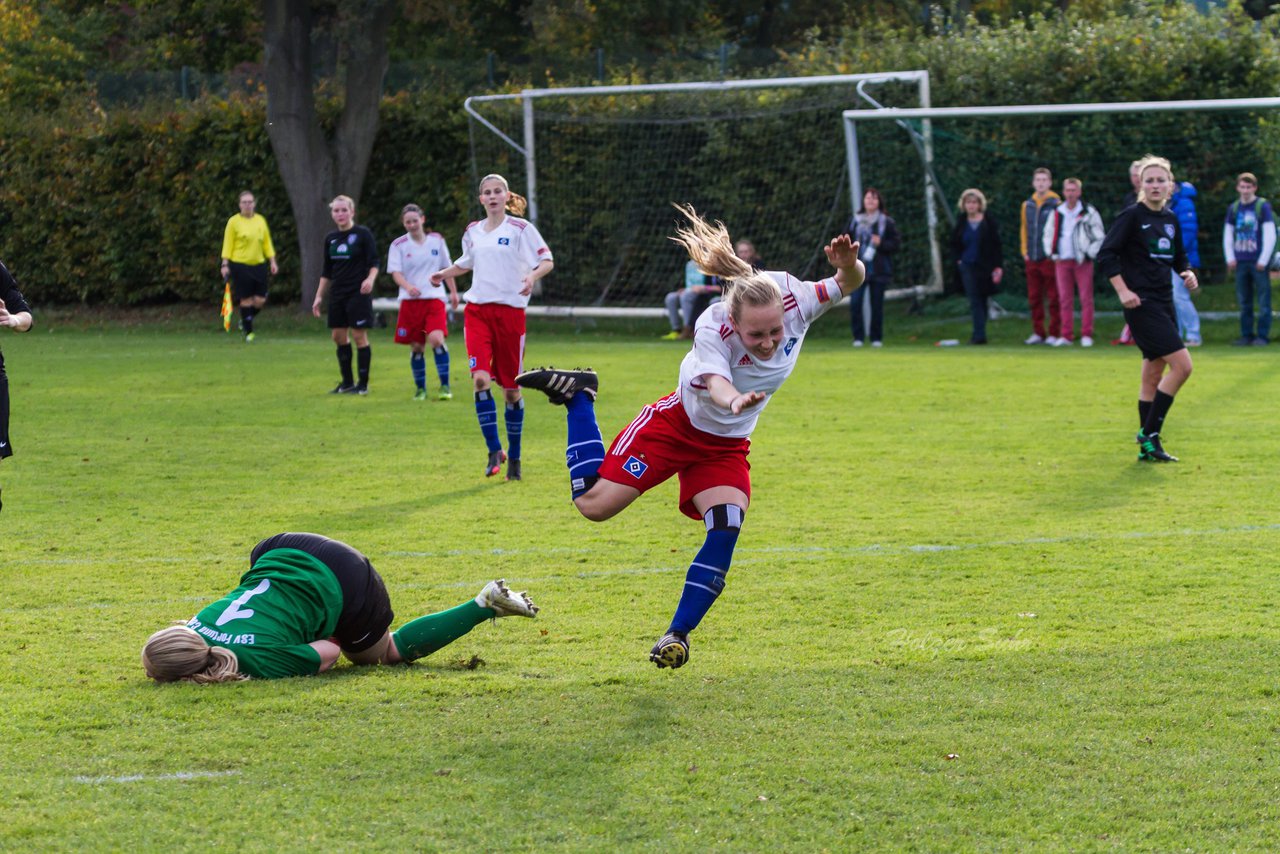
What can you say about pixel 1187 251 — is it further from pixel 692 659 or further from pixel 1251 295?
pixel 692 659

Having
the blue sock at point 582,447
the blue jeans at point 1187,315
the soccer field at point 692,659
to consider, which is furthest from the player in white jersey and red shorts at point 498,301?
the blue jeans at point 1187,315

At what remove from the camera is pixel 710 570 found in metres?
5.64

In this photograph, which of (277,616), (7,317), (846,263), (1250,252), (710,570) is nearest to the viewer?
(277,616)

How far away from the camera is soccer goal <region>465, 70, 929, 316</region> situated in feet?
74.5

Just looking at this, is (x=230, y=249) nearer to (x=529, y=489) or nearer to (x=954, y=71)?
(x=954, y=71)

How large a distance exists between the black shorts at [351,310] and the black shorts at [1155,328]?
25.9 feet

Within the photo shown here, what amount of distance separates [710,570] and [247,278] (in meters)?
17.6

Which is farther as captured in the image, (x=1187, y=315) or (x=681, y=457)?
(x=1187, y=315)

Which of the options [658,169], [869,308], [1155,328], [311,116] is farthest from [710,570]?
[311,116]

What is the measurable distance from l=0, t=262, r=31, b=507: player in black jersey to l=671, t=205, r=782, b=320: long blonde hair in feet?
11.2

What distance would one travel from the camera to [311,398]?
600 inches

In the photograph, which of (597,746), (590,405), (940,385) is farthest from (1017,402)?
Result: (597,746)

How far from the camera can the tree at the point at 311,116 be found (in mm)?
24828

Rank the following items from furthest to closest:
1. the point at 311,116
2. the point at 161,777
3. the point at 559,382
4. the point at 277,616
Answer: the point at 311,116
the point at 559,382
the point at 277,616
the point at 161,777
